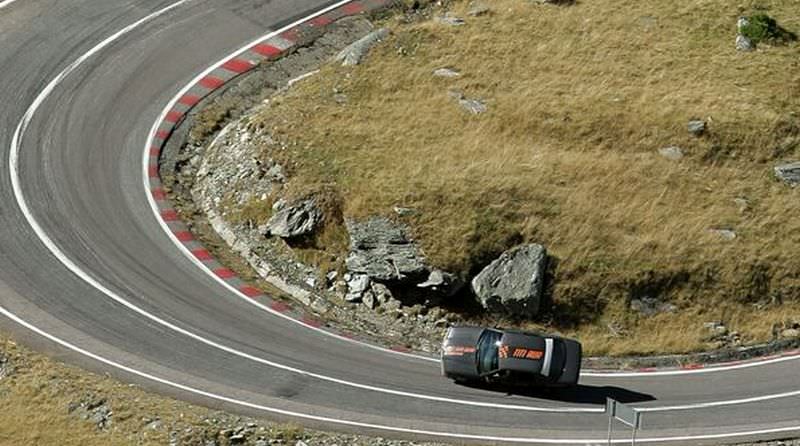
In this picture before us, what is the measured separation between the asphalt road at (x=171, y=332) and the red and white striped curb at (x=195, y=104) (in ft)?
1.75

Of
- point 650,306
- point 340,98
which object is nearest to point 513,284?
point 650,306

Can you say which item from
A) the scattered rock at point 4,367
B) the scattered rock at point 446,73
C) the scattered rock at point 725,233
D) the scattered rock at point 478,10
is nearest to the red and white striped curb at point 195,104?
the scattered rock at point 478,10

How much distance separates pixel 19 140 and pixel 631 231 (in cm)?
2302

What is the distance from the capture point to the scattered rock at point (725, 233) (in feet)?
145

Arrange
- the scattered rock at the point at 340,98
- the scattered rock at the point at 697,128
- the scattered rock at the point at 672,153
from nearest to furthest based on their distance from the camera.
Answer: the scattered rock at the point at 672,153 < the scattered rock at the point at 697,128 < the scattered rock at the point at 340,98

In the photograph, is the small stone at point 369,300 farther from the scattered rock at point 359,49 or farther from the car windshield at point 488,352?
the scattered rock at point 359,49

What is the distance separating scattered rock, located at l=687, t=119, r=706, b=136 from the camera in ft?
154

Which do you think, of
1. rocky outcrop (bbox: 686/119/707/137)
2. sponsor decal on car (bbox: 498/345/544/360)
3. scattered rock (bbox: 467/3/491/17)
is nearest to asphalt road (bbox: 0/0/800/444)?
sponsor decal on car (bbox: 498/345/544/360)

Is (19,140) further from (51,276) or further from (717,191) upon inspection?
(717,191)

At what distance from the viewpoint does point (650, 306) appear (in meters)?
43.2

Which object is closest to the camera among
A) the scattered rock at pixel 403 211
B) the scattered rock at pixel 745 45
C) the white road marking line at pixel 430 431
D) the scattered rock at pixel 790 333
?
the white road marking line at pixel 430 431

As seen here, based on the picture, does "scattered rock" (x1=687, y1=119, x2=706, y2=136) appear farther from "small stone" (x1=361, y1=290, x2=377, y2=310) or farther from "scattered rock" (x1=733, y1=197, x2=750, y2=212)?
"small stone" (x1=361, y1=290, x2=377, y2=310)

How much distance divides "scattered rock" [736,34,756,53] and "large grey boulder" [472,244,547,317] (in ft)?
47.2

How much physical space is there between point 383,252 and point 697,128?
43.1ft
